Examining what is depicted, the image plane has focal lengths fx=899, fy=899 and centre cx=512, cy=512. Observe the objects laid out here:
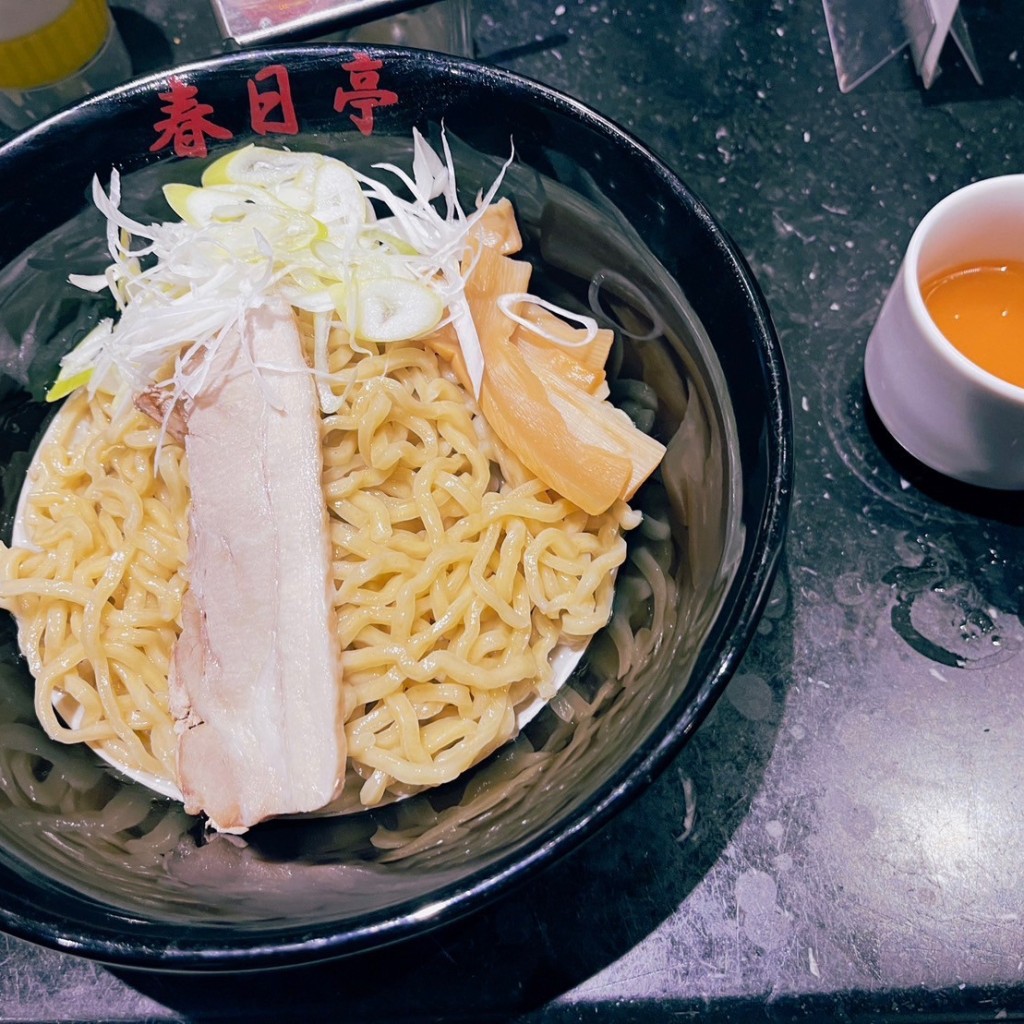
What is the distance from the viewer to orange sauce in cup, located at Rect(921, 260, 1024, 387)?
146cm

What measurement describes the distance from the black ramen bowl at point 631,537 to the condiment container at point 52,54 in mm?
611

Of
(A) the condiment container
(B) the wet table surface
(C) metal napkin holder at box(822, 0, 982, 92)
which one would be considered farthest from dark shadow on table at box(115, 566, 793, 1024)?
(A) the condiment container

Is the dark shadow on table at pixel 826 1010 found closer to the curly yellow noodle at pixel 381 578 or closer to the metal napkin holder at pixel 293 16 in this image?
the curly yellow noodle at pixel 381 578

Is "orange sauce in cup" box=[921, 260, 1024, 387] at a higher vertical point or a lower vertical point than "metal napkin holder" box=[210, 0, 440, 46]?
lower

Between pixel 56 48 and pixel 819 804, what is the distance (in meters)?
2.11

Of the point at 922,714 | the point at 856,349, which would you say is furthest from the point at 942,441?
the point at 922,714

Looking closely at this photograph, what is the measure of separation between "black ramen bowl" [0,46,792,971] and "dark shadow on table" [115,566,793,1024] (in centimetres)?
17

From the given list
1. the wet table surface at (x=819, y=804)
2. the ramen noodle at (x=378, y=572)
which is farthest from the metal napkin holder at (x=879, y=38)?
the ramen noodle at (x=378, y=572)

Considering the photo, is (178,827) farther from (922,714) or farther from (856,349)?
(856,349)

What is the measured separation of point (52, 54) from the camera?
1935mm

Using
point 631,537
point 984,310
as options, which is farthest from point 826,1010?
point 984,310

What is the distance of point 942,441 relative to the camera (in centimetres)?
142

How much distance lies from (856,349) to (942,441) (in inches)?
11.7

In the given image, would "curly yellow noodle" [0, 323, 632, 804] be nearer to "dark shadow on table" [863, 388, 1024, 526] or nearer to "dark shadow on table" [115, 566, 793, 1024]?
"dark shadow on table" [115, 566, 793, 1024]
